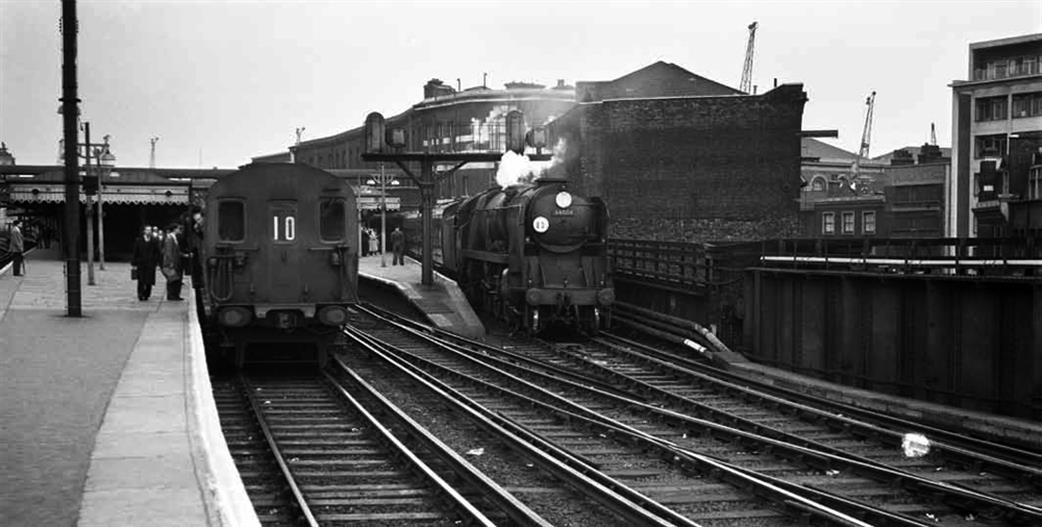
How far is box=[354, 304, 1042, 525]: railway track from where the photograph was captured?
9414 millimetres

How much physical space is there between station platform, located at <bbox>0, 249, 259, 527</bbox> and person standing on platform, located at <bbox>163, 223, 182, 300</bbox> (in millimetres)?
2941

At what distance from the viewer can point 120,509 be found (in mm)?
7277

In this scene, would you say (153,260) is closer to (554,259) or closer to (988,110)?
(554,259)

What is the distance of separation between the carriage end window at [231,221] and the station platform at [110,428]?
5.37 ft

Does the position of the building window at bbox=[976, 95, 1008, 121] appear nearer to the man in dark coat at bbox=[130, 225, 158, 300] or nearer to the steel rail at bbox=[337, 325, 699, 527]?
the man in dark coat at bbox=[130, 225, 158, 300]

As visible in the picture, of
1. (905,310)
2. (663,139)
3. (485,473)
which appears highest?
(663,139)

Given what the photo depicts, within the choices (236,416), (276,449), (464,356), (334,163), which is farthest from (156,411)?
(334,163)

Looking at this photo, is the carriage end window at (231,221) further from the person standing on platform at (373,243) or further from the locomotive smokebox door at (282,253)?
the person standing on platform at (373,243)

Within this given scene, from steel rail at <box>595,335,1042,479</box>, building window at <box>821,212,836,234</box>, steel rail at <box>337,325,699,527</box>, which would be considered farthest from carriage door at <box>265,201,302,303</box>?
building window at <box>821,212,836,234</box>

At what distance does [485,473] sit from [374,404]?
14.3 feet

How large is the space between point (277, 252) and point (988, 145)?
47902 millimetres

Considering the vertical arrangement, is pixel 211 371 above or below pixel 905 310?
below

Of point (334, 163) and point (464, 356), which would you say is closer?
point (464, 356)

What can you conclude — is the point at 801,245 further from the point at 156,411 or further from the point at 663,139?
the point at 663,139
